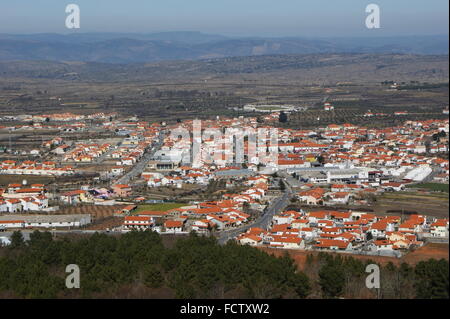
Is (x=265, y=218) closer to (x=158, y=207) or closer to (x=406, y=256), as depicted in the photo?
(x=158, y=207)

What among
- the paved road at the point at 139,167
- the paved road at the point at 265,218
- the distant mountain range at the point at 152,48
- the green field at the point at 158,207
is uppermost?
the distant mountain range at the point at 152,48

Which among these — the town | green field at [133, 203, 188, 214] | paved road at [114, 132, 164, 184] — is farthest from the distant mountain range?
green field at [133, 203, 188, 214]

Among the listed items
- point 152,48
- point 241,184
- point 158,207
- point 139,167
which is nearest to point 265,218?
point 158,207

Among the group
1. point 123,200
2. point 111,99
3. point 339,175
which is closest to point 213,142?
point 339,175

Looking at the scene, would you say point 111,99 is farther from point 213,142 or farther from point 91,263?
point 91,263

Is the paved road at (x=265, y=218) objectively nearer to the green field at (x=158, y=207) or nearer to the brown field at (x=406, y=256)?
the brown field at (x=406, y=256)

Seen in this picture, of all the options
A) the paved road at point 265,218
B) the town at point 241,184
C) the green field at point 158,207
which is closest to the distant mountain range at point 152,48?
the town at point 241,184
